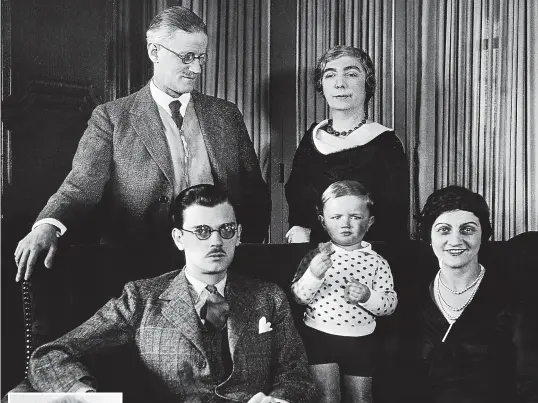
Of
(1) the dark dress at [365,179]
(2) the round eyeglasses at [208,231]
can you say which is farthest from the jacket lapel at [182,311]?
(1) the dark dress at [365,179]

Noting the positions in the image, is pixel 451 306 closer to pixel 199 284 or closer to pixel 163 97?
pixel 199 284

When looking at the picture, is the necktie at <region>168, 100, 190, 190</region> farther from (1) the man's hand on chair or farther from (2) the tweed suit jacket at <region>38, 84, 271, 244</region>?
(1) the man's hand on chair

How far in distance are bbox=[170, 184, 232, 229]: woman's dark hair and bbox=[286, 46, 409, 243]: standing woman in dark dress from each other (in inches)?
9.5

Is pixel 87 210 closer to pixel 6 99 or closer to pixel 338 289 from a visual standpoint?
pixel 6 99

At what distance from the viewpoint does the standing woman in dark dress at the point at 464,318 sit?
5.82 ft

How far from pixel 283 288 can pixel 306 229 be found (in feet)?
0.62

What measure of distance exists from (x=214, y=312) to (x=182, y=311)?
85 mm

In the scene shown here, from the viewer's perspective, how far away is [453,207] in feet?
5.91

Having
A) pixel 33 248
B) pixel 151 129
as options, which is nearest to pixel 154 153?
pixel 151 129

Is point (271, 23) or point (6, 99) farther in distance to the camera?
point (271, 23)

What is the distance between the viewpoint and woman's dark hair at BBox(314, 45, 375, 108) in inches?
73.9

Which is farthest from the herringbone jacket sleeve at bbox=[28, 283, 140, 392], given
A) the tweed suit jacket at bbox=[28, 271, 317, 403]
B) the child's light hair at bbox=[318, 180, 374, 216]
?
the child's light hair at bbox=[318, 180, 374, 216]

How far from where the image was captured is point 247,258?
1.77 meters

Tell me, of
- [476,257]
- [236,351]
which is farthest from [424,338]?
[236,351]
